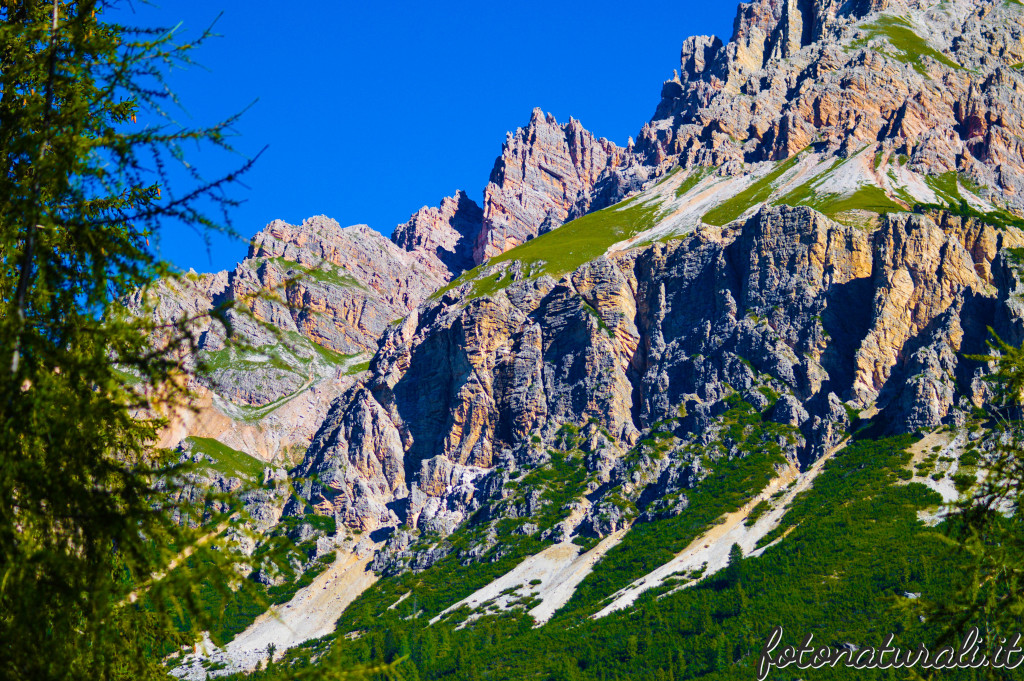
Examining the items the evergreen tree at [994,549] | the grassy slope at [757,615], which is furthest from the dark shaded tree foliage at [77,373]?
the grassy slope at [757,615]

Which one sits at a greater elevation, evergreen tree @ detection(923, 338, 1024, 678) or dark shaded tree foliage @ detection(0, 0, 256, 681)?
dark shaded tree foliage @ detection(0, 0, 256, 681)

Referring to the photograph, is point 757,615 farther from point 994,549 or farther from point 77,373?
point 77,373

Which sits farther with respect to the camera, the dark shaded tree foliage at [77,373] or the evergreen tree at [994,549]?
the evergreen tree at [994,549]

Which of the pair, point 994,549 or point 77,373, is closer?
point 77,373

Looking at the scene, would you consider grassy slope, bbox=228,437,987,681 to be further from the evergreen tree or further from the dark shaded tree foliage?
the dark shaded tree foliage

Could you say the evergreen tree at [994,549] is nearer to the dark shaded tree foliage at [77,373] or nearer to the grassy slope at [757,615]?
the dark shaded tree foliage at [77,373]

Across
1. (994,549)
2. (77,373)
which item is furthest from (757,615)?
(77,373)

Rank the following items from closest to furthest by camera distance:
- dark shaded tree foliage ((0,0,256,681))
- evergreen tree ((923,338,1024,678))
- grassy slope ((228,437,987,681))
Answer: dark shaded tree foliage ((0,0,256,681)) < evergreen tree ((923,338,1024,678)) < grassy slope ((228,437,987,681))

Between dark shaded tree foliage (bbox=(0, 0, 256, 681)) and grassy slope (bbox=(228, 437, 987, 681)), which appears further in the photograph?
grassy slope (bbox=(228, 437, 987, 681))

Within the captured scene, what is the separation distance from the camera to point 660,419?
189 m

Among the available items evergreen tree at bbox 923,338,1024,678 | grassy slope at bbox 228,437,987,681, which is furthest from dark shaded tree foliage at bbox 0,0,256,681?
grassy slope at bbox 228,437,987,681

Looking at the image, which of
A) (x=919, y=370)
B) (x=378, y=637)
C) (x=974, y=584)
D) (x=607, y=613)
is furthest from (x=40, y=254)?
(x=919, y=370)

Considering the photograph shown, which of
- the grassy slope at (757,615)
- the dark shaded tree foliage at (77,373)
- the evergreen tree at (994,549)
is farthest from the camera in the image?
the grassy slope at (757,615)

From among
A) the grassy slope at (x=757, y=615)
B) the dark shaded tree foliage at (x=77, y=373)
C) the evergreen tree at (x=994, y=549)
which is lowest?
the grassy slope at (x=757, y=615)
